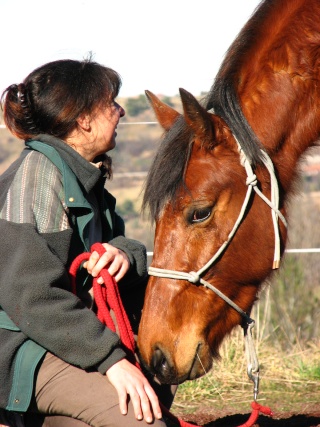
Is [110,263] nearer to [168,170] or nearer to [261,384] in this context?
[168,170]

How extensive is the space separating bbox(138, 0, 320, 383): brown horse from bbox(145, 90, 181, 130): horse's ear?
0.59ft

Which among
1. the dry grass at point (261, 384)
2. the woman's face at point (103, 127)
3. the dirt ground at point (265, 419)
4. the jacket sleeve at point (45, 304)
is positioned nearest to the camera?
the jacket sleeve at point (45, 304)

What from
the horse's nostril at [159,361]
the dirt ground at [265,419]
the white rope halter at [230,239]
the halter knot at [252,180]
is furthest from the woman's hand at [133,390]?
the dirt ground at [265,419]

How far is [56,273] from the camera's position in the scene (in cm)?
223

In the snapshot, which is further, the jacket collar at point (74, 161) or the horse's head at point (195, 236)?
the jacket collar at point (74, 161)

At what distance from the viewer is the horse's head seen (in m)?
2.44

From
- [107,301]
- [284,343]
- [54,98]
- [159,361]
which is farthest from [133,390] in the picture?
[284,343]

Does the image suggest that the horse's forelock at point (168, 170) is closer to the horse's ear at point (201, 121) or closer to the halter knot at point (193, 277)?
the horse's ear at point (201, 121)

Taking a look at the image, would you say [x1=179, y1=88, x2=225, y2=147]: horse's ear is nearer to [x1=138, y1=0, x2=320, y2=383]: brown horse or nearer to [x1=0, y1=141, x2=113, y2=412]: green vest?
[x1=138, y1=0, x2=320, y2=383]: brown horse

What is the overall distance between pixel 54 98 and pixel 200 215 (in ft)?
2.44

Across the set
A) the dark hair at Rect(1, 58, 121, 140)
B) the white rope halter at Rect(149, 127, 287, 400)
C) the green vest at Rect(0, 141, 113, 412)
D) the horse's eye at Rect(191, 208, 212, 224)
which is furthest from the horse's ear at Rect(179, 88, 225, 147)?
the green vest at Rect(0, 141, 113, 412)

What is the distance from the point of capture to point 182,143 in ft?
8.36

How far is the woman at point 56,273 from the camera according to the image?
7.27 ft

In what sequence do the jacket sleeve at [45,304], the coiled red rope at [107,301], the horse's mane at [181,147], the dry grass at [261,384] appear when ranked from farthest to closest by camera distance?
1. the dry grass at [261,384]
2. the horse's mane at [181,147]
3. the coiled red rope at [107,301]
4. the jacket sleeve at [45,304]
